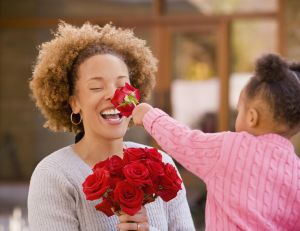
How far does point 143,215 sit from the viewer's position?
3.05 metres

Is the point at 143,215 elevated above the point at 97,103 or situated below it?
below

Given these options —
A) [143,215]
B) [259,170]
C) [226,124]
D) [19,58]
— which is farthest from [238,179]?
[19,58]

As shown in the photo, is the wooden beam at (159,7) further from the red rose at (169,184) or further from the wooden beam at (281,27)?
the red rose at (169,184)

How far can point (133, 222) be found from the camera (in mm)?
3023

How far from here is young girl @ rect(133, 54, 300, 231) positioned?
2.90m

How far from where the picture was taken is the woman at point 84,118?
3.23m

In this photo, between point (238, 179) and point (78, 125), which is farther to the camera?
point (78, 125)

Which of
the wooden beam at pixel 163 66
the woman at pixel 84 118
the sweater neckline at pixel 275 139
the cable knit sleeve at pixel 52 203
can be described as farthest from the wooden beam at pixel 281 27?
the sweater neckline at pixel 275 139

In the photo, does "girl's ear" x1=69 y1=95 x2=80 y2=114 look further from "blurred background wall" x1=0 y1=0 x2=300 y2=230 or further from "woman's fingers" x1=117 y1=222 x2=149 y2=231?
"blurred background wall" x1=0 y1=0 x2=300 y2=230

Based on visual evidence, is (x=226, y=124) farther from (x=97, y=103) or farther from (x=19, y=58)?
(x=97, y=103)

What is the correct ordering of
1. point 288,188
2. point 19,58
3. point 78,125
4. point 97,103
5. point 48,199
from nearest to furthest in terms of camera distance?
point 288,188 → point 48,199 → point 97,103 → point 78,125 → point 19,58

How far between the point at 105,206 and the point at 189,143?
1.26ft

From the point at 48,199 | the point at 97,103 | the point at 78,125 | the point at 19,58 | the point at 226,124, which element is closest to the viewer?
the point at 48,199

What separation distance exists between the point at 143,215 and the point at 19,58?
34.4 ft
